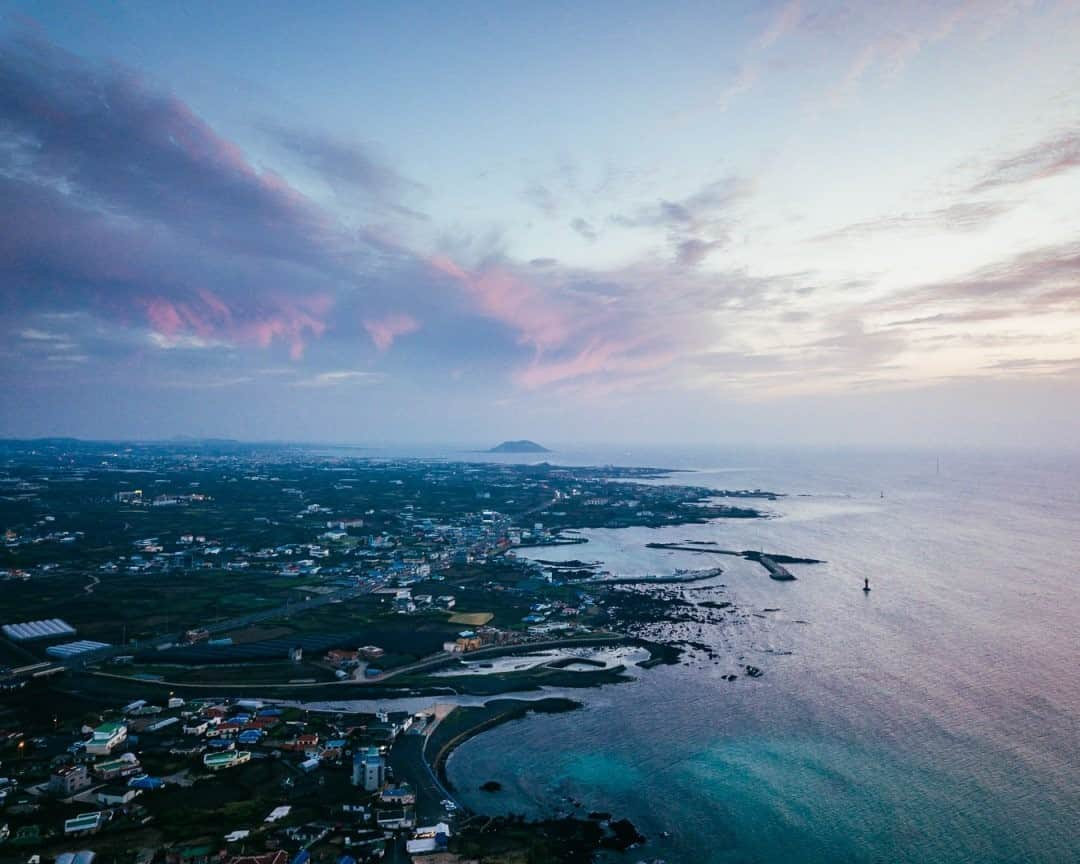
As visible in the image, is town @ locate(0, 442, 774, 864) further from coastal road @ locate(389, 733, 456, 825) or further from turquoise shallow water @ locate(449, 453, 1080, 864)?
turquoise shallow water @ locate(449, 453, 1080, 864)

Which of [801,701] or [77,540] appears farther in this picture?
[77,540]

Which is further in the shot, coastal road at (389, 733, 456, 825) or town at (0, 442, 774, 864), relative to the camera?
coastal road at (389, 733, 456, 825)

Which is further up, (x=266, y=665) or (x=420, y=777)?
(x=266, y=665)

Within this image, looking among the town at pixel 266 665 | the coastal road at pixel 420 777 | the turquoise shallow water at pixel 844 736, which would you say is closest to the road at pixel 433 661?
the town at pixel 266 665

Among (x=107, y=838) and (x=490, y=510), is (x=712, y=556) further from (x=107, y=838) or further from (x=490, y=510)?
(x=107, y=838)

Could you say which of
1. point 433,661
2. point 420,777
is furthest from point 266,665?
point 420,777

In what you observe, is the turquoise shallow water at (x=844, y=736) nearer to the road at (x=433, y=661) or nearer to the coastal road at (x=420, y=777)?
the coastal road at (x=420, y=777)

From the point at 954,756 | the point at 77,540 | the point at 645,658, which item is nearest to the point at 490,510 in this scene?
the point at 77,540

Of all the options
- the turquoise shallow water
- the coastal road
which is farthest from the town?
the turquoise shallow water

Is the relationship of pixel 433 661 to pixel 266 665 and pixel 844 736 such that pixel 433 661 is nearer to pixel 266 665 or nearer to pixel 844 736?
pixel 266 665
